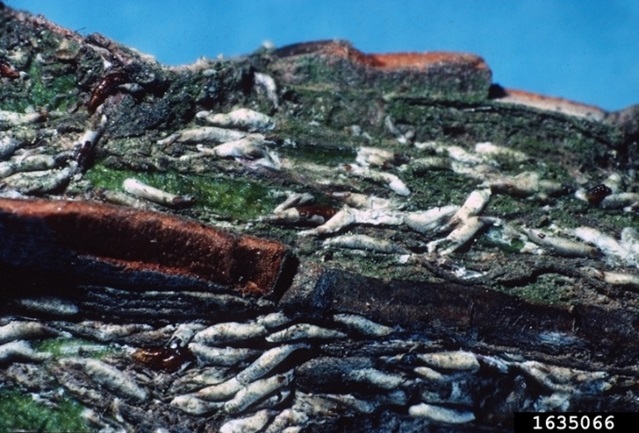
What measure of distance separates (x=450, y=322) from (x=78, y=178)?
162 centimetres

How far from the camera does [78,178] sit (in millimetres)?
2775

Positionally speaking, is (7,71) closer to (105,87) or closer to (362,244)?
(105,87)

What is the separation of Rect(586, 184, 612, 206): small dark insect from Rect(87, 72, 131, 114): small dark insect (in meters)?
2.26

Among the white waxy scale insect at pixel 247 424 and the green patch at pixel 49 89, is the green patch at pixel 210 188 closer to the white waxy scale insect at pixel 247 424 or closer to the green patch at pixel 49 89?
the green patch at pixel 49 89

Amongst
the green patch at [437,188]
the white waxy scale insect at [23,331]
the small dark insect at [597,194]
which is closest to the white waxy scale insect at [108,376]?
the white waxy scale insect at [23,331]

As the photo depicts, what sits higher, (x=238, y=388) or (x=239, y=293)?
(x=239, y=293)

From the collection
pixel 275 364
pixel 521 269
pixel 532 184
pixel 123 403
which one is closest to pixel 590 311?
pixel 521 269

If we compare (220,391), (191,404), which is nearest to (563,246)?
→ (220,391)

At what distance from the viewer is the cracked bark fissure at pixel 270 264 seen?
2619 millimetres

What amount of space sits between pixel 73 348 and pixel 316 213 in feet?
3.69

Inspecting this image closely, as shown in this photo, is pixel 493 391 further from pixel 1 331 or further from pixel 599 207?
pixel 1 331

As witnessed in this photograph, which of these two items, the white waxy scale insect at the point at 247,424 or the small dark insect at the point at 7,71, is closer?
the white waxy scale insect at the point at 247,424

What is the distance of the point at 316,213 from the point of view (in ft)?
9.73

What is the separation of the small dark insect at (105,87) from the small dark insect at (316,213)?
979mm
